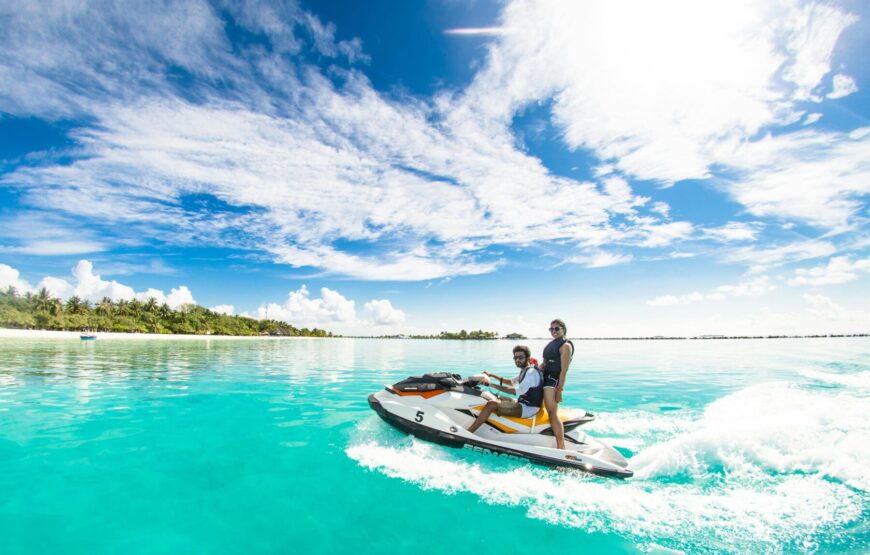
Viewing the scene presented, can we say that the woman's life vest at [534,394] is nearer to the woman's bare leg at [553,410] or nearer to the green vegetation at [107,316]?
the woman's bare leg at [553,410]

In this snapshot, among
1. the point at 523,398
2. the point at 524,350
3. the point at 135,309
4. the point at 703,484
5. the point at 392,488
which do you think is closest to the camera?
the point at 392,488

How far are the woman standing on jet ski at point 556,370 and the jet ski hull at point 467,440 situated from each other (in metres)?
0.26

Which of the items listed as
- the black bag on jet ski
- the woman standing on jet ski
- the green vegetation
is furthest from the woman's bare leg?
the green vegetation

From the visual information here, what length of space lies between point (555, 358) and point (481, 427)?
1835mm

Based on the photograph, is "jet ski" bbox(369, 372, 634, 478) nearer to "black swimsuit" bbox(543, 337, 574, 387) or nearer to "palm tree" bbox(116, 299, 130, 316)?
"black swimsuit" bbox(543, 337, 574, 387)

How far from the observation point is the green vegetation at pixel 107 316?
74.1 metres

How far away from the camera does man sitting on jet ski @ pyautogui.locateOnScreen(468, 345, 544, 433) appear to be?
22.0 feet

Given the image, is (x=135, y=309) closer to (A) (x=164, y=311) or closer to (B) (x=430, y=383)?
(A) (x=164, y=311)

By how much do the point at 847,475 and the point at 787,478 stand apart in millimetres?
811

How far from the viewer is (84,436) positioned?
7676 millimetres

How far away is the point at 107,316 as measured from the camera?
8900 cm

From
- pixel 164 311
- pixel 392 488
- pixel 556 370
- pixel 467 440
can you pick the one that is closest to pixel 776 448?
pixel 556 370

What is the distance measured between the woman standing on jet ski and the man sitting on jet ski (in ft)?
0.52

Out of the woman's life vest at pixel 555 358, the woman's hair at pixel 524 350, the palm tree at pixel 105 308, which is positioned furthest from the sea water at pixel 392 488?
the palm tree at pixel 105 308
